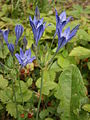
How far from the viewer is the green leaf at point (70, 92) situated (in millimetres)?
1229

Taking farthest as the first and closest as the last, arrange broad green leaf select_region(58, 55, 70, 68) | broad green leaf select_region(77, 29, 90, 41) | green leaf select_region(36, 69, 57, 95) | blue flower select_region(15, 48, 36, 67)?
1. broad green leaf select_region(77, 29, 90, 41)
2. broad green leaf select_region(58, 55, 70, 68)
3. green leaf select_region(36, 69, 57, 95)
4. blue flower select_region(15, 48, 36, 67)

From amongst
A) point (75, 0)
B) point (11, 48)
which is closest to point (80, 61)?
point (11, 48)

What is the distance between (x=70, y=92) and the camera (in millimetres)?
1272

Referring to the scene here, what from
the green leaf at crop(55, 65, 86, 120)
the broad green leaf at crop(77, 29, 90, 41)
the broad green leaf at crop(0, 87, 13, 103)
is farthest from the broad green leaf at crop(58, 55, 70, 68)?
the broad green leaf at crop(0, 87, 13, 103)

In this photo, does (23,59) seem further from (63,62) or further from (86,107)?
(63,62)

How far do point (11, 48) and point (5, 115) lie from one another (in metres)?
0.61

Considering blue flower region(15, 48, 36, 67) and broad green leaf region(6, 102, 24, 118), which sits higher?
blue flower region(15, 48, 36, 67)

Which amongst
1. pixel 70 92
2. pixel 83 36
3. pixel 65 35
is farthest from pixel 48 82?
pixel 83 36

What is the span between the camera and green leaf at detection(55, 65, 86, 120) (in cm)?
123

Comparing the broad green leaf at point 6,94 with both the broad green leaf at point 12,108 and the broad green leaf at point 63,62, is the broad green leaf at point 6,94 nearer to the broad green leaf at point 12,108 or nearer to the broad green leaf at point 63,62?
the broad green leaf at point 12,108

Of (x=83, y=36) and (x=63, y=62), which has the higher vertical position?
(x=83, y=36)

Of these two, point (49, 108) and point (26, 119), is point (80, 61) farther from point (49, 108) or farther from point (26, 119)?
point (26, 119)

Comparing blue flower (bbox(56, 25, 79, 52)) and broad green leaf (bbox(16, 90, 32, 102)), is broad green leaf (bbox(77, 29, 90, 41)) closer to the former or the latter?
broad green leaf (bbox(16, 90, 32, 102))

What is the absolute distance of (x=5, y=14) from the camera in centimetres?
237
